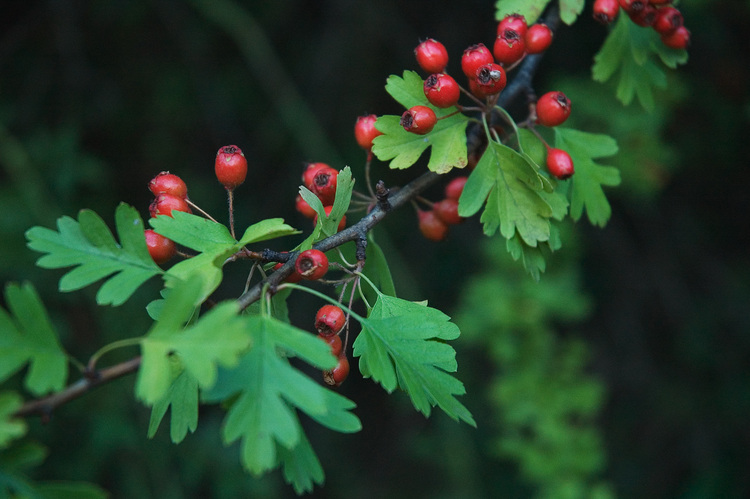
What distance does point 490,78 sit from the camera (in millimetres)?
1254

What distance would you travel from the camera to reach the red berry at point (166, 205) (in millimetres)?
1242

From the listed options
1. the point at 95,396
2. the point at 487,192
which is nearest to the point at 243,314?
the point at 487,192

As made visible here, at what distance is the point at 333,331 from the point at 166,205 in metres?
0.44

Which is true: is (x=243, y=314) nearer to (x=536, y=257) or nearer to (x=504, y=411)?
(x=536, y=257)

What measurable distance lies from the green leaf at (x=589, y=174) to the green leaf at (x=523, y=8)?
0.95 feet

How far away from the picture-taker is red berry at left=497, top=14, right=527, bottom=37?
1382 millimetres

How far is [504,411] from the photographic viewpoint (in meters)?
2.50

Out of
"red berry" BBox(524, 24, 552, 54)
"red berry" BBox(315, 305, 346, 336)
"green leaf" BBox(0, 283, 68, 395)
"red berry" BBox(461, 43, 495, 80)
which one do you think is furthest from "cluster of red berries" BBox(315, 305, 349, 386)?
"red berry" BBox(524, 24, 552, 54)

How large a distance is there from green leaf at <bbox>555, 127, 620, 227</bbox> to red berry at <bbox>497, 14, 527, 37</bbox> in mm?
287

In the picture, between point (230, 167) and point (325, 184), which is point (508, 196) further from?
point (230, 167)

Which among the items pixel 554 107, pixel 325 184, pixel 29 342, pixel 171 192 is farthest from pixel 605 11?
pixel 29 342

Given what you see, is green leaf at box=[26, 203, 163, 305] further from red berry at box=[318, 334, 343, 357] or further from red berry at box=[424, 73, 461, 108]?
red berry at box=[424, 73, 461, 108]

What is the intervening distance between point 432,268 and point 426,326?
8.85 ft

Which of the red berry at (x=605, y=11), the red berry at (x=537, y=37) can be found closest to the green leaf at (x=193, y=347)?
the red berry at (x=537, y=37)
